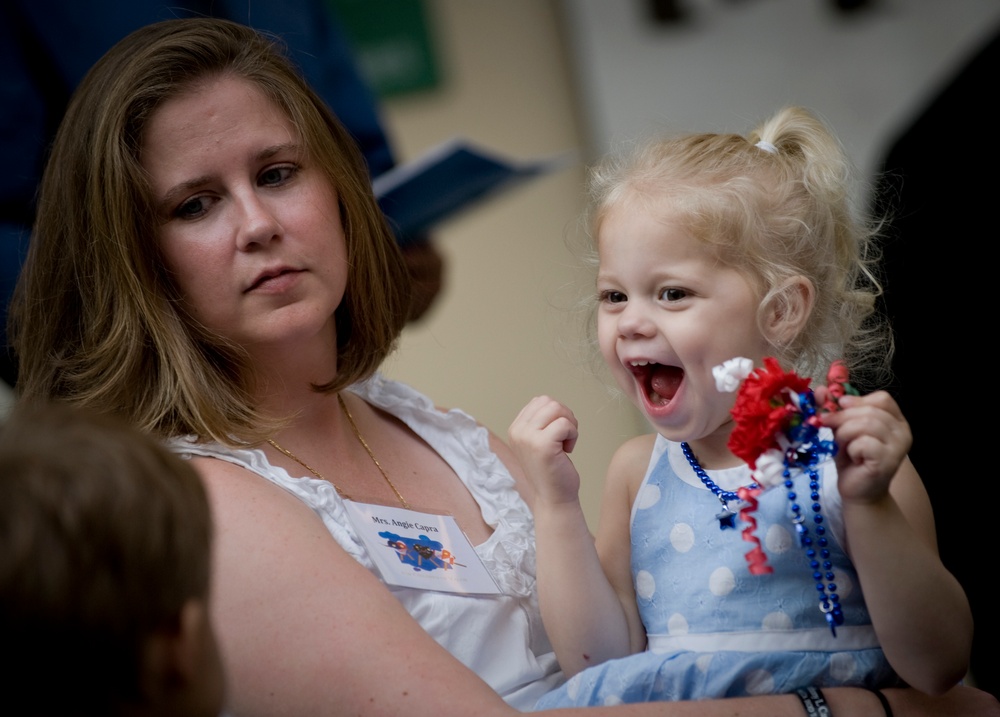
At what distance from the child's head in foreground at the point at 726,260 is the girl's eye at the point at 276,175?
491 mm

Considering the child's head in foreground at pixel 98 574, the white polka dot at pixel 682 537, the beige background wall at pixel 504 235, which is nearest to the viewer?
the child's head in foreground at pixel 98 574

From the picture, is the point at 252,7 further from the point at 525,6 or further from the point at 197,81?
the point at 525,6

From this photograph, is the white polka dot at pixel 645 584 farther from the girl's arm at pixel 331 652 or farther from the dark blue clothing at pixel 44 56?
the dark blue clothing at pixel 44 56

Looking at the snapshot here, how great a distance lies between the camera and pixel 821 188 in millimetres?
1576

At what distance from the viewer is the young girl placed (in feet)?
4.63

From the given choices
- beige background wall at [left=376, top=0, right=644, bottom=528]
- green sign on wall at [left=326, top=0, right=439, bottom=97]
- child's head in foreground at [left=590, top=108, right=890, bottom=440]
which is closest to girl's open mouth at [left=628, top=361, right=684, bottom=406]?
child's head in foreground at [left=590, top=108, right=890, bottom=440]

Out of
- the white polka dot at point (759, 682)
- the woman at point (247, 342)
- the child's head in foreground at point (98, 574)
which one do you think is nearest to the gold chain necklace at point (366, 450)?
the woman at point (247, 342)

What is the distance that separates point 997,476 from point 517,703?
87.2 inches

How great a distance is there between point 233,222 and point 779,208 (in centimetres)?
80

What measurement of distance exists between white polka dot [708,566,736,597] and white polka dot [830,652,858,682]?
0.52 feet

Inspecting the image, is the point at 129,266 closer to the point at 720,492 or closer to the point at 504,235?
the point at 720,492

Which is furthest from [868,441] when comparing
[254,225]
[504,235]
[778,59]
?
[504,235]

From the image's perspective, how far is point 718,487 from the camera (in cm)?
154

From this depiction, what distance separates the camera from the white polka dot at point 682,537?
154cm
